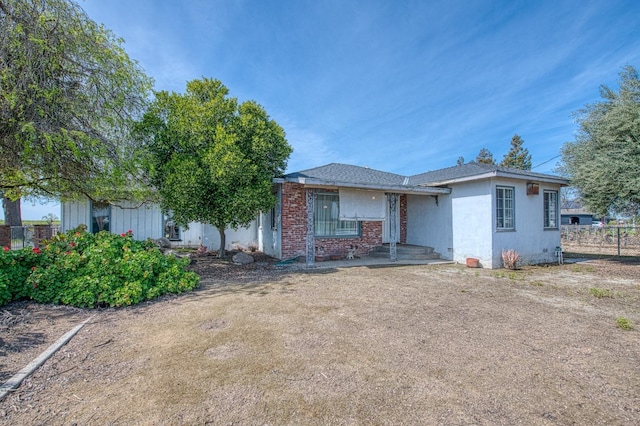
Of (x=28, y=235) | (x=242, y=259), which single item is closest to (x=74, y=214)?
(x=28, y=235)

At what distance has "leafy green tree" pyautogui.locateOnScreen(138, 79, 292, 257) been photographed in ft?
26.9

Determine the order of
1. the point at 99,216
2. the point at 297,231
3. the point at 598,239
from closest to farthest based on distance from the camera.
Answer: the point at 297,231
the point at 99,216
the point at 598,239

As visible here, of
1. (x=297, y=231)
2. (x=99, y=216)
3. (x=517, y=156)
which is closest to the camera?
(x=297, y=231)

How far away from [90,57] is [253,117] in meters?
4.05

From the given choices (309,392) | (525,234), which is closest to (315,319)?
(309,392)

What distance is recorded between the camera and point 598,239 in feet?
57.5

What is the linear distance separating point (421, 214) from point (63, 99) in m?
11.7

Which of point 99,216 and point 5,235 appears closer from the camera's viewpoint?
point 5,235

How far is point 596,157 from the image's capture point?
1005 cm

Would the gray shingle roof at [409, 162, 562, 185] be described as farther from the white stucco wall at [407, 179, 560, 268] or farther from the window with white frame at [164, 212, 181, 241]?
the window with white frame at [164, 212, 181, 241]

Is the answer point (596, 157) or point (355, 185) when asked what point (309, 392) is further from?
point (596, 157)

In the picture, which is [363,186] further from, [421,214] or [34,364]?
[34,364]

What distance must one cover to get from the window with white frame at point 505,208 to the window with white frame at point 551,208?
2187 mm

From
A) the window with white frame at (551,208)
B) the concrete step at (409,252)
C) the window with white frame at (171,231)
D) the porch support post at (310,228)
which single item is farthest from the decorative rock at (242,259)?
the window with white frame at (551,208)
